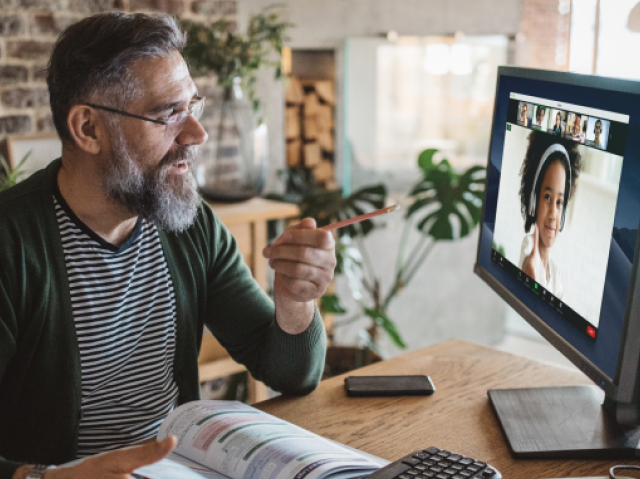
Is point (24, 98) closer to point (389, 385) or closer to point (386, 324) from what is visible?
point (386, 324)

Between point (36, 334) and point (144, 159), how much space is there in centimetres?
39

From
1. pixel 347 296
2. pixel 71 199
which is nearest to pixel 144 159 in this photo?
pixel 71 199

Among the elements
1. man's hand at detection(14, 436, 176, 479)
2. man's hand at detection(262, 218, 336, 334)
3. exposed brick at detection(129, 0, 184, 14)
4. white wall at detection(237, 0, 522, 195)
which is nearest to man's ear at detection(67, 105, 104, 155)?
man's hand at detection(262, 218, 336, 334)

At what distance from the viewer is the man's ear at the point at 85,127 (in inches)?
50.5

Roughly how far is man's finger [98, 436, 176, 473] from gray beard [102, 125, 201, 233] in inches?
22.3

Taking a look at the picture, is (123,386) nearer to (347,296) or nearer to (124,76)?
(124,76)

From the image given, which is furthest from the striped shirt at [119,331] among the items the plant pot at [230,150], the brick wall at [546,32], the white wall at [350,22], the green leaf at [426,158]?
the brick wall at [546,32]

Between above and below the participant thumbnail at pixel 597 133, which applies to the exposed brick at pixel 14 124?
below

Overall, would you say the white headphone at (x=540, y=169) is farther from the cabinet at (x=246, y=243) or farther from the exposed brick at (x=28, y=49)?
the exposed brick at (x=28, y=49)

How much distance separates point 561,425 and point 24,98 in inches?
76.4

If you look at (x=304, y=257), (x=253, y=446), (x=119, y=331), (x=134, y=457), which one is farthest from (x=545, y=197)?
(x=119, y=331)

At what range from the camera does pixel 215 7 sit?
2.56m

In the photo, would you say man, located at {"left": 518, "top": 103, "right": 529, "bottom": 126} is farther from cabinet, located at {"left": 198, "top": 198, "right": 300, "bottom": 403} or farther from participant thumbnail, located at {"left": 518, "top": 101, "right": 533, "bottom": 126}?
cabinet, located at {"left": 198, "top": 198, "right": 300, "bottom": 403}

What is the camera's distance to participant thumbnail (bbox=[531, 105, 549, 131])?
100 cm
